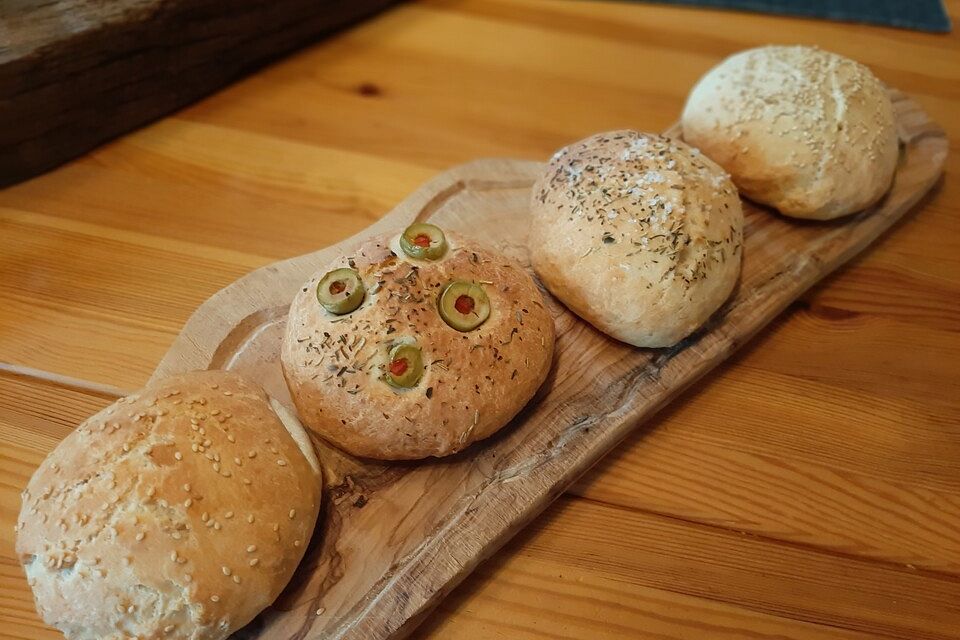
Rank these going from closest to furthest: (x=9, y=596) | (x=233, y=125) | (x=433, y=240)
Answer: (x=9, y=596) → (x=433, y=240) → (x=233, y=125)

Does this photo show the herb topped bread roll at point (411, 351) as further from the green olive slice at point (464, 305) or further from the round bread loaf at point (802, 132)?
the round bread loaf at point (802, 132)

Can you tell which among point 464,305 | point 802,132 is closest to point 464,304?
point 464,305

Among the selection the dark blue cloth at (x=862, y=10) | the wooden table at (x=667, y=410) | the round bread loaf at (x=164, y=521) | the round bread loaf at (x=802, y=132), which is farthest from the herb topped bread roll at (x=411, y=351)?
the dark blue cloth at (x=862, y=10)

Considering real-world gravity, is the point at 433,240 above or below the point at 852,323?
above

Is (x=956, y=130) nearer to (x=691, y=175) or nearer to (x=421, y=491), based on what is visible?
(x=691, y=175)

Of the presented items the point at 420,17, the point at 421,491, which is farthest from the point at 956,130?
the point at 421,491

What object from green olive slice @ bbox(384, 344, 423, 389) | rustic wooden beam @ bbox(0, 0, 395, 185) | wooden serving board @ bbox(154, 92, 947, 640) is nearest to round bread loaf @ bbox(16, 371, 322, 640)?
wooden serving board @ bbox(154, 92, 947, 640)
